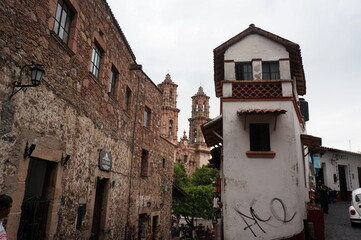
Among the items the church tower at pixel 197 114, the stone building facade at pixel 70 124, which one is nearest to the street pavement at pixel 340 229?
the stone building facade at pixel 70 124

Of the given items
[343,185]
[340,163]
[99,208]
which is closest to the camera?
[99,208]

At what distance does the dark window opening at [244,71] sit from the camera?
34.8 feet

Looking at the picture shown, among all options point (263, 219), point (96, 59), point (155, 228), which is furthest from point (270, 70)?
point (155, 228)

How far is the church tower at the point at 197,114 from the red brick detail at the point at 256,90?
5561 centimetres

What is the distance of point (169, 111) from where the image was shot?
61719mm

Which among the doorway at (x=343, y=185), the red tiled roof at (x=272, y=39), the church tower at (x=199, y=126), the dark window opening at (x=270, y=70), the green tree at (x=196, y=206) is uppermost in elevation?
the church tower at (x=199, y=126)

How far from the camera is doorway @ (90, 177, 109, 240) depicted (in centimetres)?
857

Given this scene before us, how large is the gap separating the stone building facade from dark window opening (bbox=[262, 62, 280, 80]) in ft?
16.2

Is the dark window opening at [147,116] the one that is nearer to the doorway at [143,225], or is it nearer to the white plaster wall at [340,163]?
the doorway at [143,225]

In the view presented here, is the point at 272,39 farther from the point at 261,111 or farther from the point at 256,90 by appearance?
the point at 261,111

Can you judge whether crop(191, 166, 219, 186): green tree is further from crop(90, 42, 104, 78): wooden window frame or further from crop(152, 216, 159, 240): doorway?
crop(90, 42, 104, 78): wooden window frame

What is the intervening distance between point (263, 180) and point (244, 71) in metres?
4.17

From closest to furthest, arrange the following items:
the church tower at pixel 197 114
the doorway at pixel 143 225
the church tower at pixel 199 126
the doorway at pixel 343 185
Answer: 1. the doorway at pixel 143 225
2. the doorway at pixel 343 185
3. the church tower at pixel 199 126
4. the church tower at pixel 197 114

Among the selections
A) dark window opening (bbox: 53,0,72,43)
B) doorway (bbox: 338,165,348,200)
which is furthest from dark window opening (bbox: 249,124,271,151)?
doorway (bbox: 338,165,348,200)
